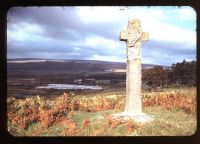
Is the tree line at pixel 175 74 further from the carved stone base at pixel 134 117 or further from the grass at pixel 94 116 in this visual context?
the carved stone base at pixel 134 117

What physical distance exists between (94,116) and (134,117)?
42 cm

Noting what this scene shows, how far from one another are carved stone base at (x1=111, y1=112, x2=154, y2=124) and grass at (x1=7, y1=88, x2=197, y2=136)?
54 mm

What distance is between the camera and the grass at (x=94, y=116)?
404cm

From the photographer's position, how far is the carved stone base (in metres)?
4.21

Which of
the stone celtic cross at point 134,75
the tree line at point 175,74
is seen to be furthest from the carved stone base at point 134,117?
the tree line at point 175,74

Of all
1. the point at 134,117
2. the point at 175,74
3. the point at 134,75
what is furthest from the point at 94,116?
the point at 175,74

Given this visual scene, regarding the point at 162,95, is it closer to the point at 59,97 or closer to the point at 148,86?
the point at 148,86

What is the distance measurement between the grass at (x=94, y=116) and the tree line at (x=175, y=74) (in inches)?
2.9

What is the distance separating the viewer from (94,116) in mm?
4172

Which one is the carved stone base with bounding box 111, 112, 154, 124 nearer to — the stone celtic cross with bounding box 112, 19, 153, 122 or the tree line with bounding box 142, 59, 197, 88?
the stone celtic cross with bounding box 112, 19, 153, 122
